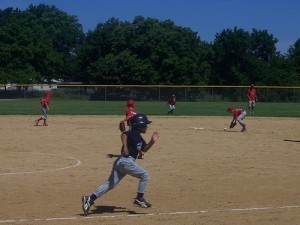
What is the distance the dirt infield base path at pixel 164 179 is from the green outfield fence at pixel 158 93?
3706cm

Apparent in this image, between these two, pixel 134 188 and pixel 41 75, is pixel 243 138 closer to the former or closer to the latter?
pixel 134 188

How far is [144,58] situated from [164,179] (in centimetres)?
7427

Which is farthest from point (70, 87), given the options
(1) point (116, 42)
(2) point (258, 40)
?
(2) point (258, 40)

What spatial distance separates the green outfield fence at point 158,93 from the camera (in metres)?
62.8

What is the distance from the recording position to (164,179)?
1434 centimetres

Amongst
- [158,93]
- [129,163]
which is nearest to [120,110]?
[158,93]

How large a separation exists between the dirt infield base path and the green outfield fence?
1459 inches

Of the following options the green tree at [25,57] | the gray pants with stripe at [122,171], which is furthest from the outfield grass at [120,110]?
the gray pants with stripe at [122,171]

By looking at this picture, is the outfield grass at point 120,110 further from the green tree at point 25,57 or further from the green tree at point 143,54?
the green tree at point 143,54

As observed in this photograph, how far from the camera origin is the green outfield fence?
62.8 meters

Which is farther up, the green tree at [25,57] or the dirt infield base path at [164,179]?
the green tree at [25,57]

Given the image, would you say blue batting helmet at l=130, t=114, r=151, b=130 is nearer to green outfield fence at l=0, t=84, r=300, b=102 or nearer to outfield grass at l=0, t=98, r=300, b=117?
outfield grass at l=0, t=98, r=300, b=117

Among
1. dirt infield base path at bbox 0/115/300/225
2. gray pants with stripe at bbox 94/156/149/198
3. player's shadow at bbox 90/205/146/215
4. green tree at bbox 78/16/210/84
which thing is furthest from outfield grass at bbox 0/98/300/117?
gray pants with stripe at bbox 94/156/149/198

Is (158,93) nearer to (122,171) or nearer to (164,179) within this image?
(164,179)
